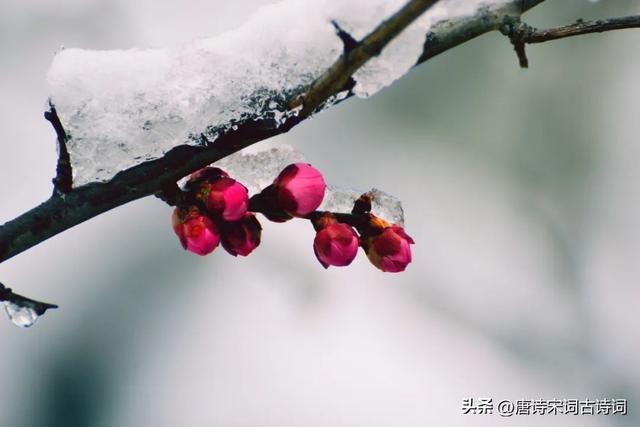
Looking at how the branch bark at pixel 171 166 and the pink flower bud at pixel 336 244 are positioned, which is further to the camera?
the pink flower bud at pixel 336 244

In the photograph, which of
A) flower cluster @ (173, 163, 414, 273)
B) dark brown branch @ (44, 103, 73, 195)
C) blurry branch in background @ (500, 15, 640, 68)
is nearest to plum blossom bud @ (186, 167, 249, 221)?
flower cluster @ (173, 163, 414, 273)

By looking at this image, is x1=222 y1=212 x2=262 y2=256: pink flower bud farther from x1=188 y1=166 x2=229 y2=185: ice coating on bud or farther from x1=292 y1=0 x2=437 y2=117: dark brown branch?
x1=292 y1=0 x2=437 y2=117: dark brown branch

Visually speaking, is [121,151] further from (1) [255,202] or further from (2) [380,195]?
(2) [380,195]

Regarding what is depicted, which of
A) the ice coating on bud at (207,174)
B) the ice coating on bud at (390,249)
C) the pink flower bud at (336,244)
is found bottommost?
the ice coating on bud at (390,249)

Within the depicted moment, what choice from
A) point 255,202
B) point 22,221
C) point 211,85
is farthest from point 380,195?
point 22,221

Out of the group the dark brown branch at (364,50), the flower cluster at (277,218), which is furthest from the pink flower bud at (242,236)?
the dark brown branch at (364,50)

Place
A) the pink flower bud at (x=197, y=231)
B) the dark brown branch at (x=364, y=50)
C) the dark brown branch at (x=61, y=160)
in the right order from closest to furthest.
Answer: the dark brown branch at (x=364, y=50) → the dark brown branch at (x=61, y=160) → the pink flower bud at (x=197, y=231)

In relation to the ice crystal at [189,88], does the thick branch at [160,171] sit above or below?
below

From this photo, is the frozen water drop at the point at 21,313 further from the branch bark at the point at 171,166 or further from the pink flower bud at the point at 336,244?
the pink flower bud at the point at 336,244
